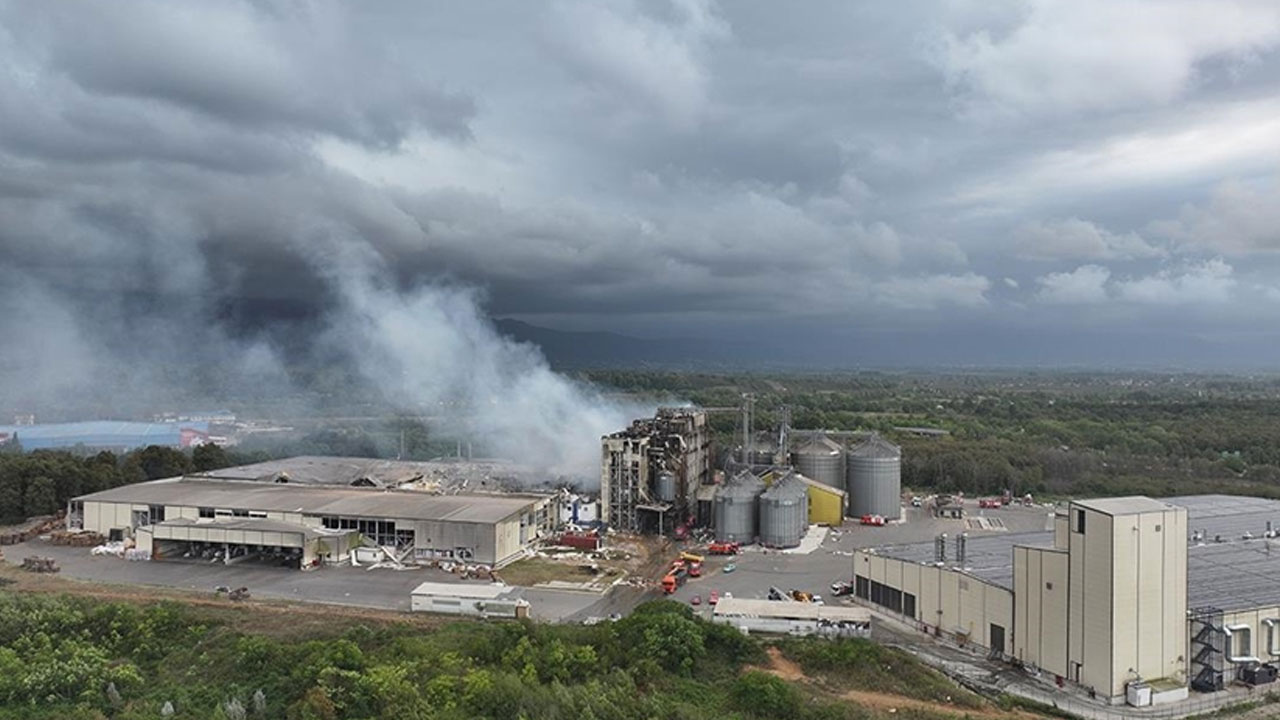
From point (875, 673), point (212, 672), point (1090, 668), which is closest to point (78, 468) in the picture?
point (212, 672)

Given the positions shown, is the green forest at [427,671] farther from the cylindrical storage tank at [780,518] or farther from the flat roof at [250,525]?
the cylindrical storage tank at [780,518]

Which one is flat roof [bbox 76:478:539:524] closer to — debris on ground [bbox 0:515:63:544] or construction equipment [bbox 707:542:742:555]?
debris on ground [bbox 0:515:63:544]

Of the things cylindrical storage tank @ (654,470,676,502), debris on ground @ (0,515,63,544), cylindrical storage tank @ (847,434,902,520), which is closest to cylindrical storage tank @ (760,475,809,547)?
cylindrical storage tank @ (654,470,676,502)

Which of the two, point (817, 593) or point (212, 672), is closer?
point (212, 672)

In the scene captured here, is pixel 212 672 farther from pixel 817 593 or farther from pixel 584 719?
pixel 817 593

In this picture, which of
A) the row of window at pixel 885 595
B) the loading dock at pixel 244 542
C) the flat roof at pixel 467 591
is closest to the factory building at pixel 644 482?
the loading dock at pixel 244 542

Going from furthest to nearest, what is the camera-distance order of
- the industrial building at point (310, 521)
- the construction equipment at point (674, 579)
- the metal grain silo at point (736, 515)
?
1. the metal grain silo at point (736, 515)
2. the industrial building at point (310, 521)
3. the construction equipment at point (674, 579)
